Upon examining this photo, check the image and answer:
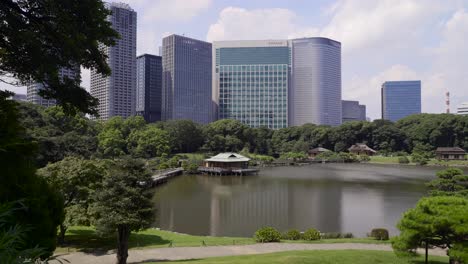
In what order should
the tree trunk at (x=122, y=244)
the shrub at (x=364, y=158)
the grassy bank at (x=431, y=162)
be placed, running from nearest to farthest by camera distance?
the tree trunk at (x=122, y=244), the grassy bank at (x=431, y=162), the shrub at (x=364, y=158)

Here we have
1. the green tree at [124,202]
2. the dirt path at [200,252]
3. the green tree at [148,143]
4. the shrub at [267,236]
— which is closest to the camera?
the green tree at [124,202]

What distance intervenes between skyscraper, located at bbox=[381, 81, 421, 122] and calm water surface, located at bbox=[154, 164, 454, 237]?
16514 centimetres

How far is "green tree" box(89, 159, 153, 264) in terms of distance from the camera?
14.0 metres

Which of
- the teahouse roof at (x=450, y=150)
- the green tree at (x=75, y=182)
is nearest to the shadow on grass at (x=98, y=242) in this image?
the green tree at (x=75, y=182)

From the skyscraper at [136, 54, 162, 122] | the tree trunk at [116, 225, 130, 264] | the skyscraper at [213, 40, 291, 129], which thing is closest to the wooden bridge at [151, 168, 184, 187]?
the tree trunk at [116, 225, 130, 264]

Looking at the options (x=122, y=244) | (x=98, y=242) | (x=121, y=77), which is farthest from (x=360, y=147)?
(x=122, y=244)

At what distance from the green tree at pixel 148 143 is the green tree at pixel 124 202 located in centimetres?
4521

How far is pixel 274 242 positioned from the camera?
17.1 metres

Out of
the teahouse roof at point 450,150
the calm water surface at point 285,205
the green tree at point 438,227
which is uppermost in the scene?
the teahouse roof at point 450,150

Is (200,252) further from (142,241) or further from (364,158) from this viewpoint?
(364,158)

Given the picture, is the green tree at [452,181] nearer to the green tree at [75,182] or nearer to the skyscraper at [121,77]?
the green tree at [75,182]

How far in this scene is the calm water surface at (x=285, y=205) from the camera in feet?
76.2

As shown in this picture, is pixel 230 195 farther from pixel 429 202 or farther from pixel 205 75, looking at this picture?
pixel 205 75

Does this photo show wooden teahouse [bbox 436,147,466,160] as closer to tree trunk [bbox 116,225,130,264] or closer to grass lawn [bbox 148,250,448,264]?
grass lawn [bbox 148,250,448,264]
